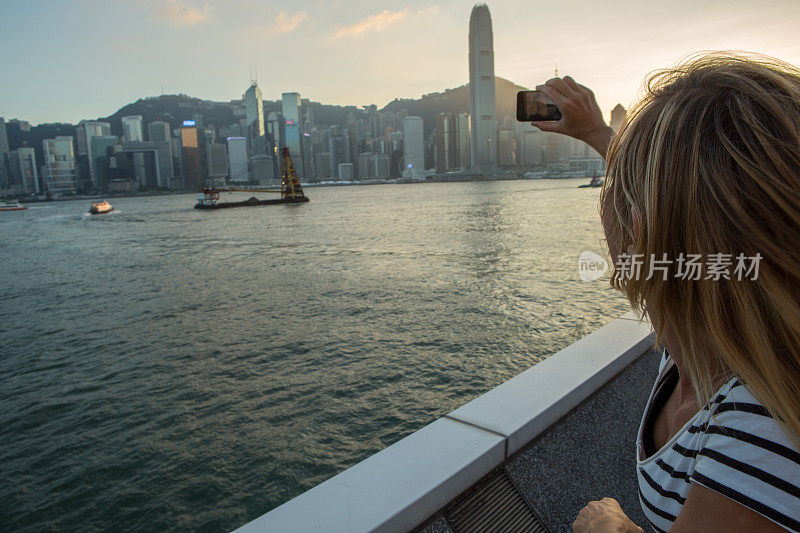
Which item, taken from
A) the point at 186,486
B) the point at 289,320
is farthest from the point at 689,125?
the point at 289,320

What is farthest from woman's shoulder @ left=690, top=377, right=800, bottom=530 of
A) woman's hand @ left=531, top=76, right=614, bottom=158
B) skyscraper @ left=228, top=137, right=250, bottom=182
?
skyscraper @ left=228, top=137, right=250, bottom=182

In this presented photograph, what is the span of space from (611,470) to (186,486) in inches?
130

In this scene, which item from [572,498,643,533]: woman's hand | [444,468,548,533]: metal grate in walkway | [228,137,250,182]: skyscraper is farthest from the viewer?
[228,137,250,182]: skyscraper

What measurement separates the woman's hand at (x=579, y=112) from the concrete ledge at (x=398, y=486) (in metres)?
0.88

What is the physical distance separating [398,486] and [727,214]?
3.38 feet

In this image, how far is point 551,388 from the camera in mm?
1732

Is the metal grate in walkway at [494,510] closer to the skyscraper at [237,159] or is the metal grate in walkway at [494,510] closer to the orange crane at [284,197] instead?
the orange crane at [284,197]

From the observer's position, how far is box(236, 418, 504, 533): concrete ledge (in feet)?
3.74

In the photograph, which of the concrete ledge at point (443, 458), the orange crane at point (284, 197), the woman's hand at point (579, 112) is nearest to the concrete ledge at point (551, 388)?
the concrete ledge at point (443, 458)

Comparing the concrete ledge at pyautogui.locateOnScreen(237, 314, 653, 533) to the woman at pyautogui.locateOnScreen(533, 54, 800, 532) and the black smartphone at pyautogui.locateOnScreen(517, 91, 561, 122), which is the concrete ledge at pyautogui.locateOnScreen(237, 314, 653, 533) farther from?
the black smartphone at pyautogui.locateOnScreen(517, 91, 561, 122)

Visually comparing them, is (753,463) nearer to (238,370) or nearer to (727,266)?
(727,266)

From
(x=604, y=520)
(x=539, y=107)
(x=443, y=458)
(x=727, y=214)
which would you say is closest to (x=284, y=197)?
(x=443, y=458)

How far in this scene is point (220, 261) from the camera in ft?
57.2

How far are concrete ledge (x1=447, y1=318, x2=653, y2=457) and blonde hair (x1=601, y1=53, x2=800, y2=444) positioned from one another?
106 cm
